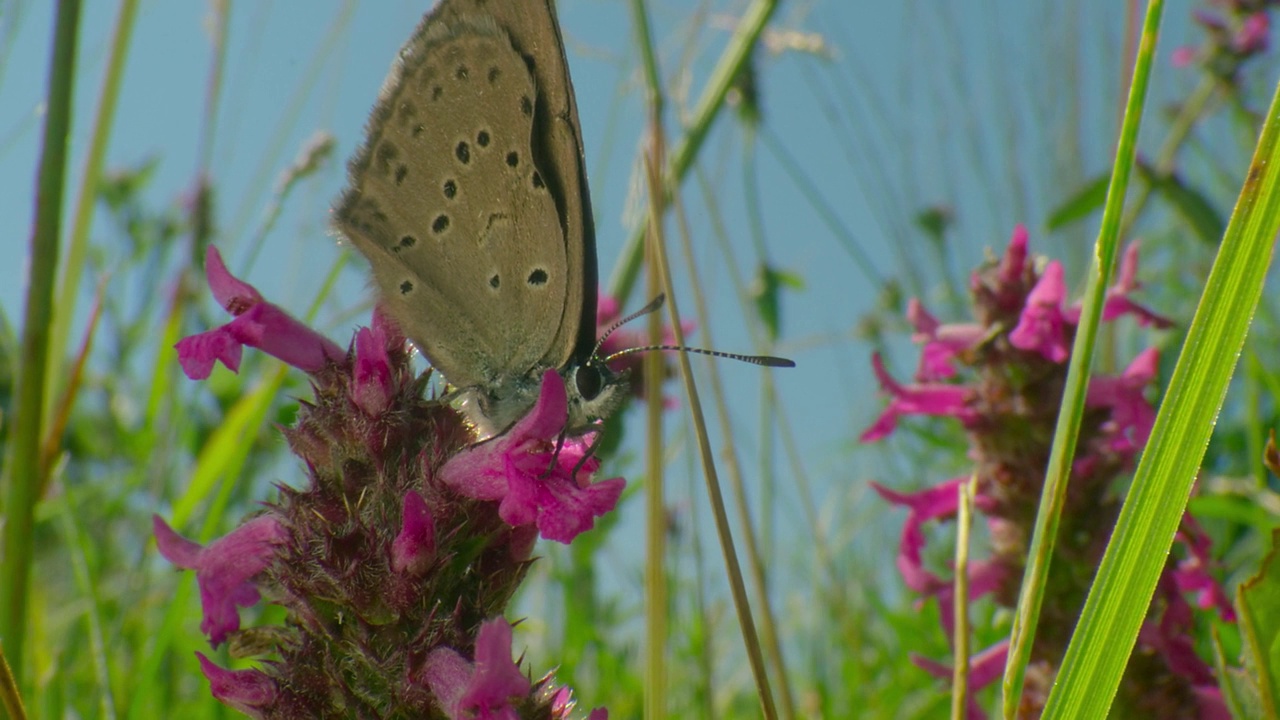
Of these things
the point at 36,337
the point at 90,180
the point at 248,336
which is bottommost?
the point at 248,336

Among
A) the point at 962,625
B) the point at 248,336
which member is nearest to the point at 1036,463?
the point at 962,625

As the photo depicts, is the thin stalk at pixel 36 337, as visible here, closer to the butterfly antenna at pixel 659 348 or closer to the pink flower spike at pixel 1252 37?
the butterfly antenna at pixel 659 348

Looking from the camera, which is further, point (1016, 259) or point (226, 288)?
point (1016, 259)

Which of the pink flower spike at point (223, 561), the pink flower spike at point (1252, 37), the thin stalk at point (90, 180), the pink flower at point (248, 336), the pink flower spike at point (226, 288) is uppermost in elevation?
the thin stalk at point (90, 180)

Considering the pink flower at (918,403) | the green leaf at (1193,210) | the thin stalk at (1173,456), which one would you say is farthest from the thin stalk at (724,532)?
the green leaf at (1193,210)

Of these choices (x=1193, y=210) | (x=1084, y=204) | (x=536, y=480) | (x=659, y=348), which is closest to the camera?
(x=536, y=480)

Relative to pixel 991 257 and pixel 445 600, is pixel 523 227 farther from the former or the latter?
pixel 991 257

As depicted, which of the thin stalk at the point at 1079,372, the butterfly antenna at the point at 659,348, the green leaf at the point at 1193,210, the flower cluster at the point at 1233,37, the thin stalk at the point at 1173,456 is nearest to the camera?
the thin stalk at the point at 1173,456

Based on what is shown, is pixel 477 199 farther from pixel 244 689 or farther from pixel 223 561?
pixel 244 689
